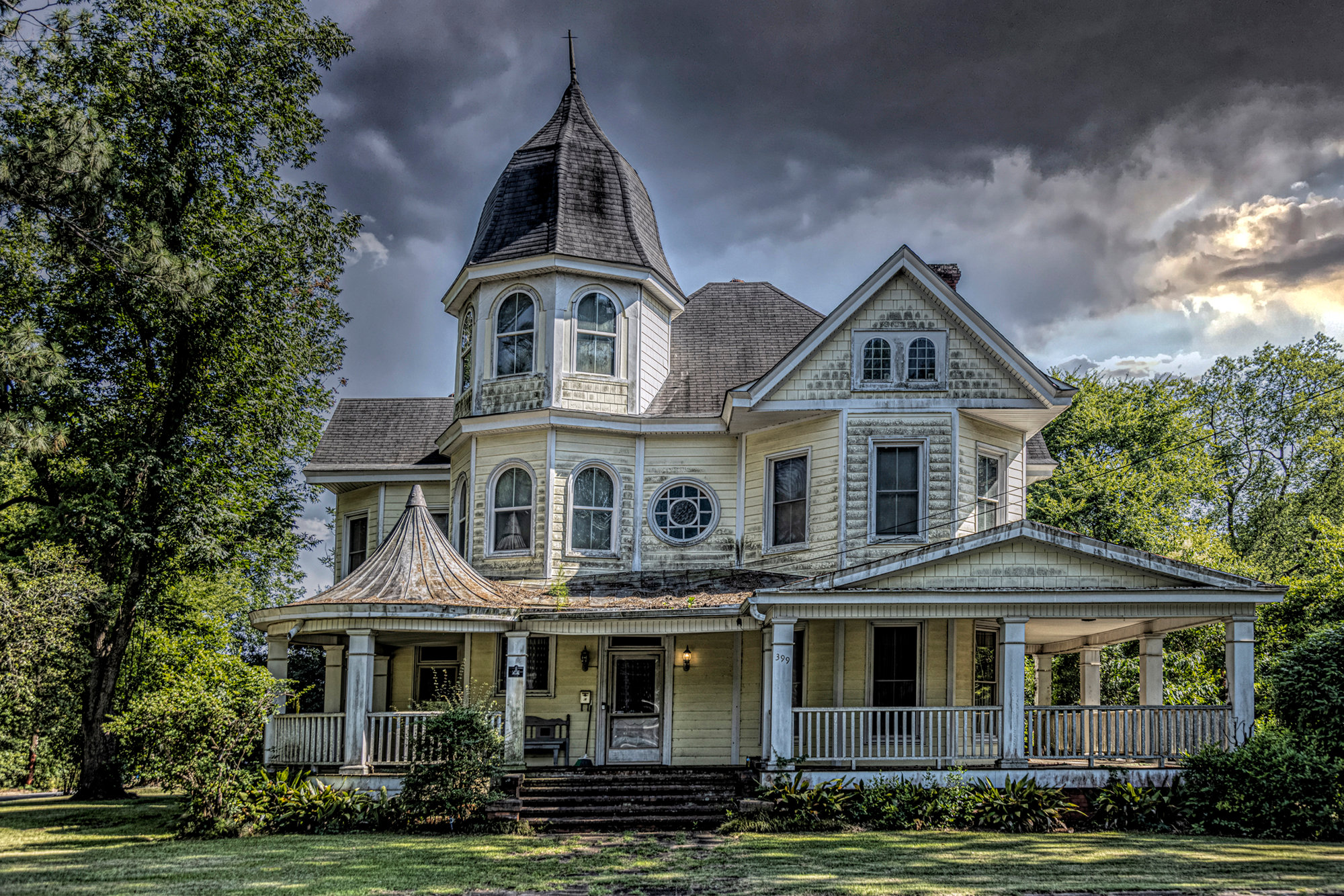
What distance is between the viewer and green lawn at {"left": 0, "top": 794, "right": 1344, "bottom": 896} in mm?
10516

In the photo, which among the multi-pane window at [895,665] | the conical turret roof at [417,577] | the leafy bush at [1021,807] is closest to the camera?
the leafy bush at [1021,807]

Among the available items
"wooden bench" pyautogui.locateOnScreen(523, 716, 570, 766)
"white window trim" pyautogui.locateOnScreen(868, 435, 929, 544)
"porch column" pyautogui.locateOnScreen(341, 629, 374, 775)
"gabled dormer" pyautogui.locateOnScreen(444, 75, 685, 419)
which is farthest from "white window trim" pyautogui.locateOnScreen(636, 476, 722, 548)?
"porch column" pyautogui.locateOnScreen(341, 629, 374, 775)

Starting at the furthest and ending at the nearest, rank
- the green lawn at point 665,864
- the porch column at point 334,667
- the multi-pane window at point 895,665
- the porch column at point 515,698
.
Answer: the porch column at point 334,667
the multi-pane window at point 895,665
the porch column at point 515,698
the green lawn at point 665,864

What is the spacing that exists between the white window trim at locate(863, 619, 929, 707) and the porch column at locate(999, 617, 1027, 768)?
229 cm

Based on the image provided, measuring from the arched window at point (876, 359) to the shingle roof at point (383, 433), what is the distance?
899 cm

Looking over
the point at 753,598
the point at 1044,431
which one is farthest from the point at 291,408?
the point at 1044,431

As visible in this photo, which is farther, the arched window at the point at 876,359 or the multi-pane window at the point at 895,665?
the arched window at the point at 876,359

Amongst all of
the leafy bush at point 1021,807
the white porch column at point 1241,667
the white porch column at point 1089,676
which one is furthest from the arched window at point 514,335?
the white porch column at point 1241,667

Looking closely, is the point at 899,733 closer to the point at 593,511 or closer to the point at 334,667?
the point at 593,511

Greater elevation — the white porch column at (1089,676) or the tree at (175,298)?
the tree at (175,298)

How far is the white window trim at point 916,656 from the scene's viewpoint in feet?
58.2

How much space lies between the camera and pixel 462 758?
1477 centimetres

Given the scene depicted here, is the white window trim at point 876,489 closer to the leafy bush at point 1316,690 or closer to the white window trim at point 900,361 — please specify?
the white window trim at point 900,361

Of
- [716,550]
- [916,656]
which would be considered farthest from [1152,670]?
[716,550]
